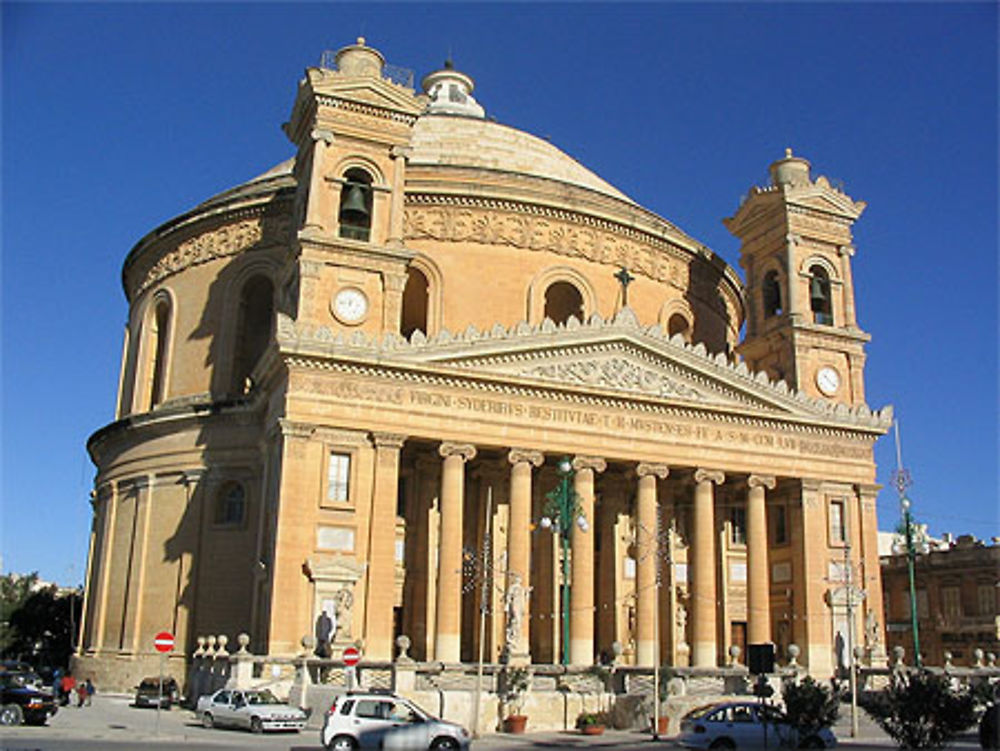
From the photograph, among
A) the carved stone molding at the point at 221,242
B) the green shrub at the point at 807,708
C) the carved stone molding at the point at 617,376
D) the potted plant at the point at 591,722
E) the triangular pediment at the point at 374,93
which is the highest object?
Result: the triangular pediment at the point at 374,93

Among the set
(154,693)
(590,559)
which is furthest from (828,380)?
(154,693)

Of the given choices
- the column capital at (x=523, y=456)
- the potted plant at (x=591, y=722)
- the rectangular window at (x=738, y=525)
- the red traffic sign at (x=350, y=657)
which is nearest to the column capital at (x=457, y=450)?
the column capital at (x=523, y=456)

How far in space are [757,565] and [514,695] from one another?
12.1 metres

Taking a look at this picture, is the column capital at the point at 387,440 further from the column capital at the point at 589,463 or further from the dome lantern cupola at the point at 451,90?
the dome lantern cupola at the point at 451,90

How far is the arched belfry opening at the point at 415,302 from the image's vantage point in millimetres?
41997

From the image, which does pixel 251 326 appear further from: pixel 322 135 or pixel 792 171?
pixel 792 171

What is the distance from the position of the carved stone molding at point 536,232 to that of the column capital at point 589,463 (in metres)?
11.2

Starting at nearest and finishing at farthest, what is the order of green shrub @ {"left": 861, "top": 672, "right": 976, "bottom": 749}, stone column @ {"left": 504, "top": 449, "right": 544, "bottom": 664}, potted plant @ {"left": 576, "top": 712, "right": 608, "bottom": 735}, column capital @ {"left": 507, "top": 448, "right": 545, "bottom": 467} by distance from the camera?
green shrub @ {"left": 861, "top": 672, "right": 976, "bottom": 749} < potted plant @ {"left": 576, "top": 712, "right": 608, "bottom": 735} < stone column @ {"left": 504, "top": 449, "right": 544, "bottom": 664} < column capital @ {"left": 507, "top": 448, "right": 545, "bottom": 467}

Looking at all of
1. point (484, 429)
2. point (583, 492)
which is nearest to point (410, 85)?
point (484, 429)

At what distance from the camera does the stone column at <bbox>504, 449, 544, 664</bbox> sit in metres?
32.2

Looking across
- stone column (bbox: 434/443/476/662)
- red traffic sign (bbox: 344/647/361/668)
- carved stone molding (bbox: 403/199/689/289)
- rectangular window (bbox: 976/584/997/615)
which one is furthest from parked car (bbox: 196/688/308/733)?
rectangular window (bbox: 976/584/997/615)

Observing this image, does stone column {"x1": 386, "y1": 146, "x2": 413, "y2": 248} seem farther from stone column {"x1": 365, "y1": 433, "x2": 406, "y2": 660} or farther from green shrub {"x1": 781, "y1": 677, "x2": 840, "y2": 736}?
green shrub {"x1": 781, "y1": 677, "x2": 840, "y2": 736}

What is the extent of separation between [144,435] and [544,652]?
737 inches

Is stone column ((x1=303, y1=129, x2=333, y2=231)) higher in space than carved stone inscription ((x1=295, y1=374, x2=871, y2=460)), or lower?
higher
